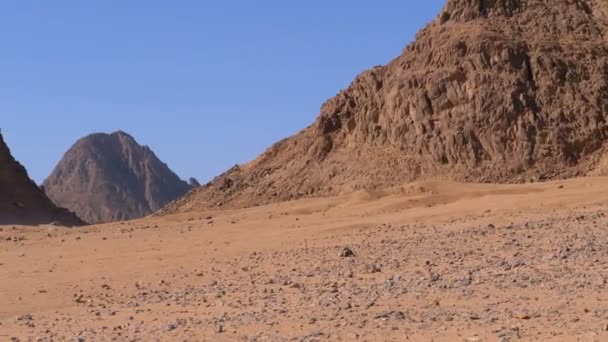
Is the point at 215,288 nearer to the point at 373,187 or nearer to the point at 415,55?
the point at 373,187

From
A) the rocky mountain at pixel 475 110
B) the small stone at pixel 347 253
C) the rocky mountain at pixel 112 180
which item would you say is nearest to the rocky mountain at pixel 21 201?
the rocky mountain at pixel 475 110

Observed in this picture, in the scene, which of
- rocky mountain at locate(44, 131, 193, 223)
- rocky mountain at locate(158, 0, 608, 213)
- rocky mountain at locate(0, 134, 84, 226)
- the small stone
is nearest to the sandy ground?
the small stone

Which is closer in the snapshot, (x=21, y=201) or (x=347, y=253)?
(x=347, y=253)

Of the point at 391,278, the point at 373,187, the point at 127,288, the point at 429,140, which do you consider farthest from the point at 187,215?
the point at 391,278

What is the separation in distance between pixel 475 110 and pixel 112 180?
235 ft

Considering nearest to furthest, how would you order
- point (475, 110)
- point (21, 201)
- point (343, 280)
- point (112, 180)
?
point (343, 280) → point (475, 110) → point (21, 201) → point (112, 180)

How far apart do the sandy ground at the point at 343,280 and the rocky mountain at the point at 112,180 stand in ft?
239

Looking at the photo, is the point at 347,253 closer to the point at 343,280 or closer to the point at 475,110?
the point at 343,280

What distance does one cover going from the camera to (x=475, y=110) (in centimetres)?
3878

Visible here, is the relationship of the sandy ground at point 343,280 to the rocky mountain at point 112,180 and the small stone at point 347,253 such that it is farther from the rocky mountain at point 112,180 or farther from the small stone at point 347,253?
the rocky mountain at point 112,180

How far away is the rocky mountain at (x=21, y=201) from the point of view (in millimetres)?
40344

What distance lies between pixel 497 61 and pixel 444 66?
8.50 ft

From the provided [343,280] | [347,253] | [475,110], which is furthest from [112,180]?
[343,280]

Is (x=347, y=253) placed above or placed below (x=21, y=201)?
below
